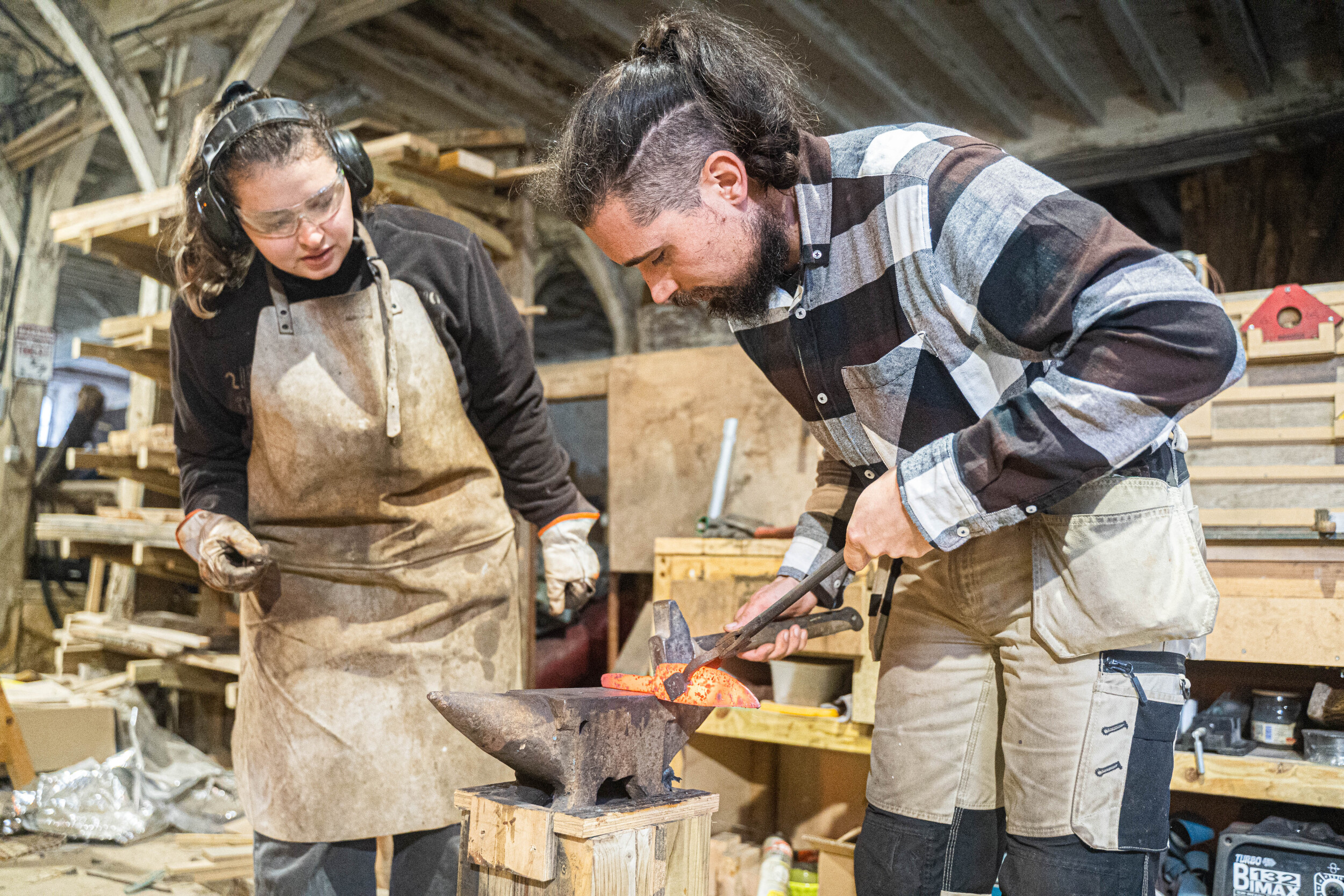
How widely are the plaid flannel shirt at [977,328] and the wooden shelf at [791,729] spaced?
1557mm

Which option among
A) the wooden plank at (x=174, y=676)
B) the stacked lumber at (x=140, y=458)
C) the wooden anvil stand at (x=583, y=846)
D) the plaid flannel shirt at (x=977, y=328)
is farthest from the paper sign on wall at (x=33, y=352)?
the plaid flannel shirt at (x=977, y=328)

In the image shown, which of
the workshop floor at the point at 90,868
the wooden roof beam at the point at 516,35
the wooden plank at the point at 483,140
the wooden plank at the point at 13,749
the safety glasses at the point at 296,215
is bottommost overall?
the workshop floor at the point at 90,868

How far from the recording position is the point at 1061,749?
1502 millimetres

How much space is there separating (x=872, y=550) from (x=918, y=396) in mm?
274

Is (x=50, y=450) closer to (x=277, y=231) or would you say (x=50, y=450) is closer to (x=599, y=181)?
(x=277, y=231)

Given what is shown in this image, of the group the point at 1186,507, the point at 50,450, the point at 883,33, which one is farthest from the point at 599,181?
the point at 50,450

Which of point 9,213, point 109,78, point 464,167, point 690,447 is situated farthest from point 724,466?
point 9,213

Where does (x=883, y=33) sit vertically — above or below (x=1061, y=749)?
above

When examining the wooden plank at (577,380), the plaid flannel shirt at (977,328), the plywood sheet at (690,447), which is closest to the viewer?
the plaid flannel shirt at (977,328)

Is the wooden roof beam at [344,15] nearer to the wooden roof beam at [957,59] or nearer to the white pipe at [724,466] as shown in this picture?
the wooden roof beam at [957,59]

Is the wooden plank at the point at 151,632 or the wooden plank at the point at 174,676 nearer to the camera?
the wooden plank at the point at 151,632

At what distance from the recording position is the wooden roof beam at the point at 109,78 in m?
5.15

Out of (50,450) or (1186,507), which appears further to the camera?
(50,450)

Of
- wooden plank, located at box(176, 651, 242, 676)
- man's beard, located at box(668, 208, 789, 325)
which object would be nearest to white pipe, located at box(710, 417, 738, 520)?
wooden plank, located at box(176, 651, 242, 676)
